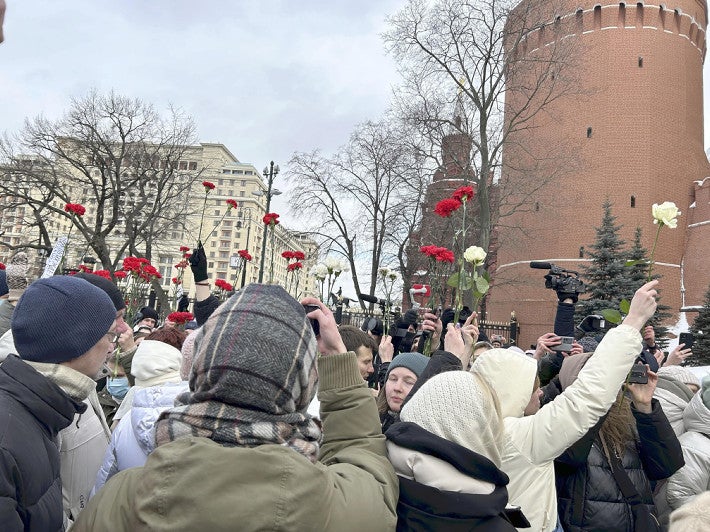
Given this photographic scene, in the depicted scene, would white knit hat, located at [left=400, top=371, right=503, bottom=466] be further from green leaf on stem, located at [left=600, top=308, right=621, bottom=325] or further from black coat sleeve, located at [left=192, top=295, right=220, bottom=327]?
black coat sleeve, located at [left=192, top=295, right=220, bottom=327]

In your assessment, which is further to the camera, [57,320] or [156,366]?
[156,366]

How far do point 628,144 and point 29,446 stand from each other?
1342 inches

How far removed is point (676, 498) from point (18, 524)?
333 cm

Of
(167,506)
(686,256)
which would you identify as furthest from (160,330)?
(686,256)

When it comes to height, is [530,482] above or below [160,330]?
below

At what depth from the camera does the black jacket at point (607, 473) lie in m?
2.85

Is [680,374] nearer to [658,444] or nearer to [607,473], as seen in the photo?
[658,444]

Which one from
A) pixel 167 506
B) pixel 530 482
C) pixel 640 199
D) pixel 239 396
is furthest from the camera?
pixel 640 199

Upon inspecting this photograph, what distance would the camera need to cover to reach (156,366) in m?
3.20

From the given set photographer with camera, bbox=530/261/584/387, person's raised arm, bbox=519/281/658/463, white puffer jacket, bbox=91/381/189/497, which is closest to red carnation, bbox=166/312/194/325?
photographer with camera, bbox=530/261/584/387

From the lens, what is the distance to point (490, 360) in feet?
8.80

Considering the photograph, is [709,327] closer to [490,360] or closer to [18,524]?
[490,360]

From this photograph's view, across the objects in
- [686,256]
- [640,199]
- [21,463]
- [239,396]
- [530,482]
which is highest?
[640,199]

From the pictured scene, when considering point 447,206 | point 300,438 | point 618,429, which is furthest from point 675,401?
point 300,438
